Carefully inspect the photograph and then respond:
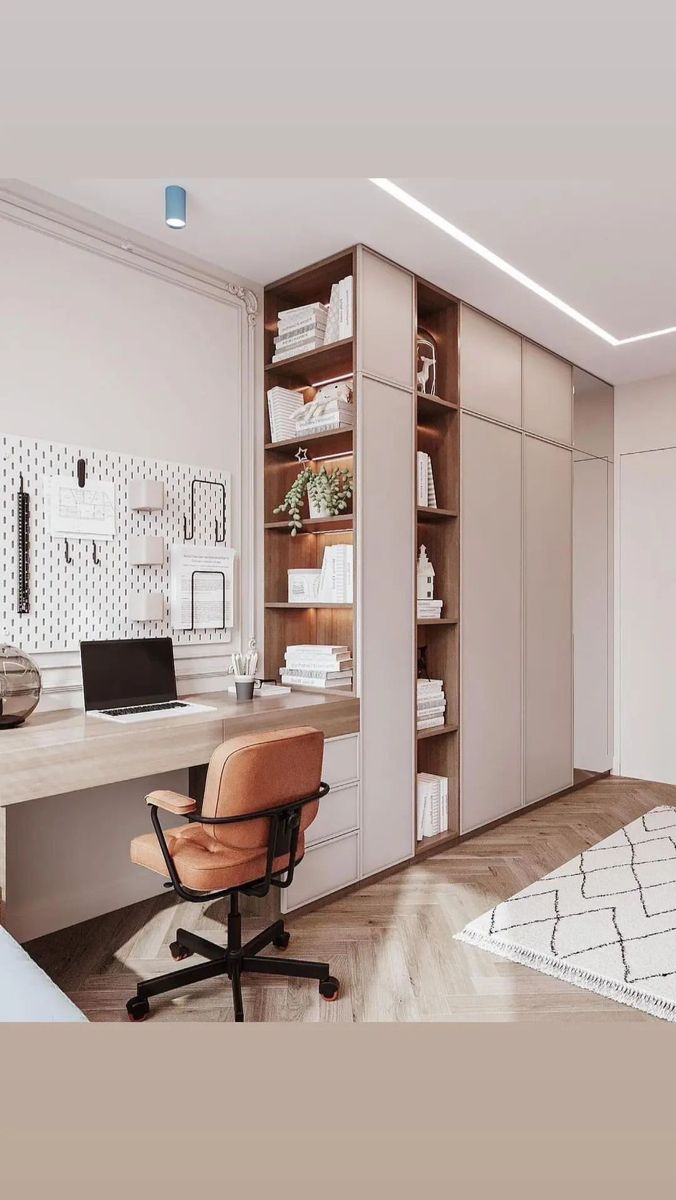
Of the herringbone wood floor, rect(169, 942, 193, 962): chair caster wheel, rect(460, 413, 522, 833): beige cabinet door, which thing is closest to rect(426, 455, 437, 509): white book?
rect(460, 413, 522, 833): beige cabinet door

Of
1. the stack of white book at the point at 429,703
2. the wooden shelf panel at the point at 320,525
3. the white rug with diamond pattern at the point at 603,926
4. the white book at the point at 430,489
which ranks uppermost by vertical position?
the white book at the point at 430,489

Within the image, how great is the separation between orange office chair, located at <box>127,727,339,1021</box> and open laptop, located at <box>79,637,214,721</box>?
0.52 m

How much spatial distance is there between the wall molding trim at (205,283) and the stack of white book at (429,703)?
878mm

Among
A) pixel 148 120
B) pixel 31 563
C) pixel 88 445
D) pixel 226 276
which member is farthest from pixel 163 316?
pixel 148 120

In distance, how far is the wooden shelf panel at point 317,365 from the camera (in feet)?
10.6

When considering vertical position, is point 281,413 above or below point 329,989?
above

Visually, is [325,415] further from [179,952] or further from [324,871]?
[179,952]

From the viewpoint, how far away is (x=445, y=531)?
149 inches

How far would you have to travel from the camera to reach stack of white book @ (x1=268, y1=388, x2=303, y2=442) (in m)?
3.42

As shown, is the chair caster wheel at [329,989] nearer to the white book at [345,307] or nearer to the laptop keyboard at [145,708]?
the laptop keyboard at [145,708]

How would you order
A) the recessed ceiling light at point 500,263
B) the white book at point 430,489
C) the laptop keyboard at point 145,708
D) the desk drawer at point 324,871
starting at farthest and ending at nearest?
the white book at point 430,489 → the desk drawer at point 324,871 → the recessed ceiling light at point 500,263 → the laptop keyboard at point 145,708

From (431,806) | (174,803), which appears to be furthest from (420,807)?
(174,803)

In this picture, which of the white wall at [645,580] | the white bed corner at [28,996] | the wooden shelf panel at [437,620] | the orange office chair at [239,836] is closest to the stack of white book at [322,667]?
the wooden shelf panel at [437,620]

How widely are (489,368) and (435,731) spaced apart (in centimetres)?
195
